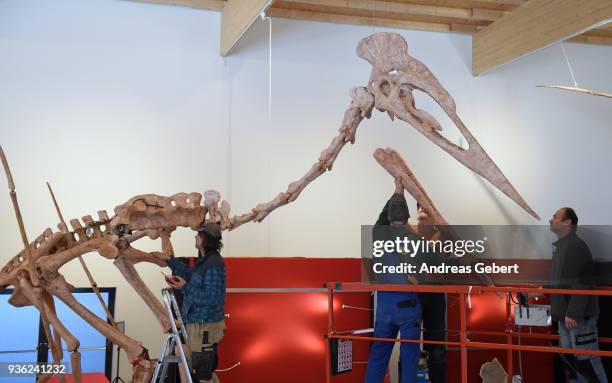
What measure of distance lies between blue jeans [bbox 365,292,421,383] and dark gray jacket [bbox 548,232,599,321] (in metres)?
1.03

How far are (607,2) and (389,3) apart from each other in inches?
106

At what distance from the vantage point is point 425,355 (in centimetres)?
731

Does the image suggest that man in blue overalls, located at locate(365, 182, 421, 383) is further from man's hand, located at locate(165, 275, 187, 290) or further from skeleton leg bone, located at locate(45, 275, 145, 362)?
skeleton leg bone, located at locate(45, 275, 145, 362)

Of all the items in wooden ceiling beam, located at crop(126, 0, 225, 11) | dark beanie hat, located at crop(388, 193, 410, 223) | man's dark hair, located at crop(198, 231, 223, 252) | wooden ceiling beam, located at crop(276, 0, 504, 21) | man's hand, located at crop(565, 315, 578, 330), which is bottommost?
man's hand, located at crop(565, 315, 578, 330)

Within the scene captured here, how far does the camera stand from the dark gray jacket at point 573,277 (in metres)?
5.27

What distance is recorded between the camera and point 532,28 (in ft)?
26.3

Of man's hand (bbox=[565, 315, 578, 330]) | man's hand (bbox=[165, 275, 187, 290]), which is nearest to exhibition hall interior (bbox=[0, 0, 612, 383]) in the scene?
man's hand (bbox=[565, 315, 578, 330])

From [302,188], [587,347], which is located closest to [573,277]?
[587,347]

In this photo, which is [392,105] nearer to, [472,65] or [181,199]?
[181,199]

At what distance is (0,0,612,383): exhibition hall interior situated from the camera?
5273 mm

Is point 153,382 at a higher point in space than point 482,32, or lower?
lower

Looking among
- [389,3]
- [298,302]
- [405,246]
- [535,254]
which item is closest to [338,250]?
[298,302]

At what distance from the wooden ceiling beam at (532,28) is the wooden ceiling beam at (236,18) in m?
3.01

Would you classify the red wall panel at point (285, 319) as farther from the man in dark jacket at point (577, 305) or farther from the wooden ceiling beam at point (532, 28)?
the wooden ceiling beam at point (532, 28)
